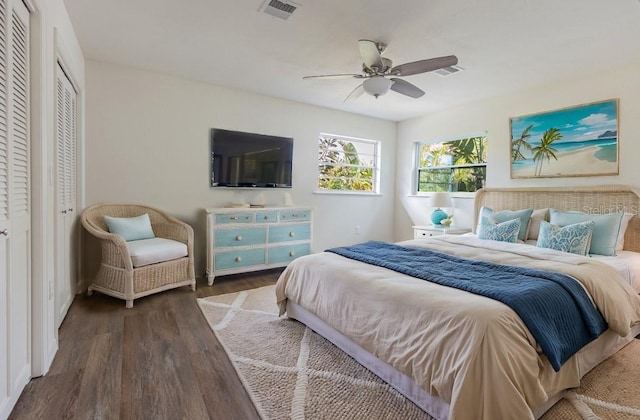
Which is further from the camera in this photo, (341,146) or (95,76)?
(341,146)

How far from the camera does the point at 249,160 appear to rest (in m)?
4.25

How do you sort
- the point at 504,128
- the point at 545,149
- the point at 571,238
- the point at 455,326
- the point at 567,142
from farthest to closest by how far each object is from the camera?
the point at 504,128 → the point at 545,149 → the point at 567,142 → the point at 571,238 → the point at 455,326

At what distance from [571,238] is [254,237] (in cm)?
327

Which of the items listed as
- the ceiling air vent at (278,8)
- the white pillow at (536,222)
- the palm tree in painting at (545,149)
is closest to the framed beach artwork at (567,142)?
the palm tree in painting at (545,149)

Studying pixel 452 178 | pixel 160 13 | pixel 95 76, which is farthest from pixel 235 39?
pixel 452 178

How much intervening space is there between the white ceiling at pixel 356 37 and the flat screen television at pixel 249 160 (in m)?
0.75

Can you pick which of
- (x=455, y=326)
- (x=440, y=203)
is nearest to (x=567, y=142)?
(x=440, y=203)

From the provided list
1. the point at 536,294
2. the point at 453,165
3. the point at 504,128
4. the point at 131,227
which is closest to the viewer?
the point at 536,294

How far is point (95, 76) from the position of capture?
132 inches

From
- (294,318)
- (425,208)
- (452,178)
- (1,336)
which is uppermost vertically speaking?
(452,178)

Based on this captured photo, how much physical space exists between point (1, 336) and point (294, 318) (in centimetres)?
179

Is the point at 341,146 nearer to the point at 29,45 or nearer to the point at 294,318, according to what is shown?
the point at 294,318

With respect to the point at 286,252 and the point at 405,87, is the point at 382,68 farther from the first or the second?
the point at 286,252

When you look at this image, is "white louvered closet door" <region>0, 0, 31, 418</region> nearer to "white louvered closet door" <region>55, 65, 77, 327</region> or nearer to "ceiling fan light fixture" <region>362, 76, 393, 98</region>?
"white louvered closet door" <region>55, 65, 77, 327</region>
